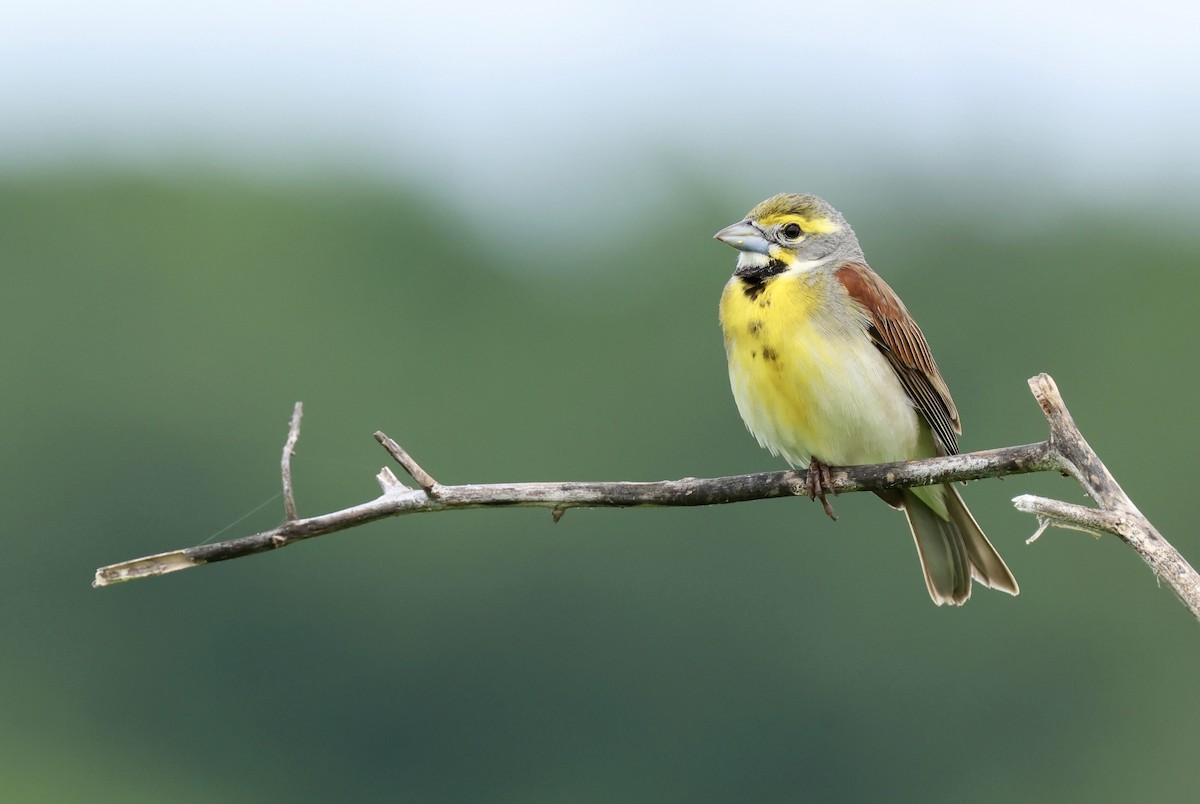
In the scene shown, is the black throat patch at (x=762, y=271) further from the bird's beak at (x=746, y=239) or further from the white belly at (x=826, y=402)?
the white belly at (x=826, y=402)

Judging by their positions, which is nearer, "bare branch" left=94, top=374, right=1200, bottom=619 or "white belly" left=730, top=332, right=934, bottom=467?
"bare branch" left=94, top=374, right=1200, bottom=619

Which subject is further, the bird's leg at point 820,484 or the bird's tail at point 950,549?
the bird's tail at point 950,549

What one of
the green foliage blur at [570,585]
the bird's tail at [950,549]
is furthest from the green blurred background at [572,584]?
the bird's tail at [950,549]

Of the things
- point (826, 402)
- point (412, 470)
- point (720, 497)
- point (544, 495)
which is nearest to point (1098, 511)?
point (720, 497)

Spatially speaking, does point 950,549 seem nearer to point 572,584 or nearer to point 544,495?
point 544,495

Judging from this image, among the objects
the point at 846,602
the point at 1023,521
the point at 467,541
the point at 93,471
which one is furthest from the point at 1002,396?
the point at 93,471

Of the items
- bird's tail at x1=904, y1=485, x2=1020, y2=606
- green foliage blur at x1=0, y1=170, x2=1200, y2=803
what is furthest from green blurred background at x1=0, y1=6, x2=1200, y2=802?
bird's tail at x1=904, y1=485, x2=1020, y2=606

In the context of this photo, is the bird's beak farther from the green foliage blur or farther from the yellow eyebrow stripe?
the green foliage blur

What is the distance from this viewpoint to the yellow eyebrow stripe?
9.40 metres

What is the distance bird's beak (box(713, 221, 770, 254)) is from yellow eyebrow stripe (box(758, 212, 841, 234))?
0.29ft

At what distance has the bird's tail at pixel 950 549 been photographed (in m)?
9.19

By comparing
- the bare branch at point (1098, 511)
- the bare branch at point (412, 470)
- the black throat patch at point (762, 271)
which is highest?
the black throat patch at point (762, 271)

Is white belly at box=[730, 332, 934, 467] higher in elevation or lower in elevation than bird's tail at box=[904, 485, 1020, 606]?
higher

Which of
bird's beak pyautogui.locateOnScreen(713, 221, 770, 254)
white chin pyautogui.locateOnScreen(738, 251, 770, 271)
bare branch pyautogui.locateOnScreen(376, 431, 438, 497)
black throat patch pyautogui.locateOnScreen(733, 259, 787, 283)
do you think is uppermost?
bird's beak pyautogui.locateOnScreen(713, 221, 770, 254)
